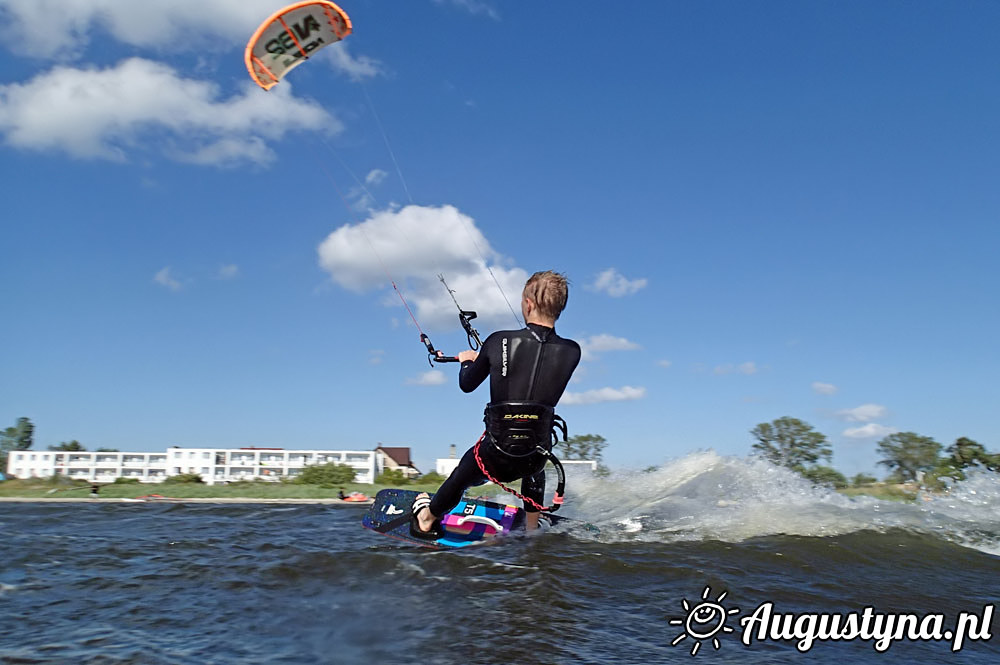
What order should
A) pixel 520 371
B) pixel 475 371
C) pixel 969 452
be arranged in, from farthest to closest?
pixel 969 452 < pixel 475 371 < pixel 520 371

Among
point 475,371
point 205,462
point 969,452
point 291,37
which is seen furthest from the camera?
point 205,462

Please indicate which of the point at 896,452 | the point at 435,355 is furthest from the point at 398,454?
the point at 435,355

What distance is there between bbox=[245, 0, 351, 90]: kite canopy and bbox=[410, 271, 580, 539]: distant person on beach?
6147 millimetres

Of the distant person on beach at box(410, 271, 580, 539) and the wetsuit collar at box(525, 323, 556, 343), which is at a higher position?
the wetsuit collar at box(525, 323, 556, 343)

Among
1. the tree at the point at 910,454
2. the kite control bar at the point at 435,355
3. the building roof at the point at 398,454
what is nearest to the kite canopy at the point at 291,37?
the kite control bar at the point at 435,355

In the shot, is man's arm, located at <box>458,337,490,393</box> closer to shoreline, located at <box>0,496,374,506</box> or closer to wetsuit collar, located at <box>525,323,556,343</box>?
wetsuit collar, located at <box>525,323,556,343</box>

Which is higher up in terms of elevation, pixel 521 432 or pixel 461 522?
pixel 521 432

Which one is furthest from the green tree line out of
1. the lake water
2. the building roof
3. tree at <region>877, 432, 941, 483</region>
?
the building roof

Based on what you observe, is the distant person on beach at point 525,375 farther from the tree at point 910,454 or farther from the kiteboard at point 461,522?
the tree at point 910,454

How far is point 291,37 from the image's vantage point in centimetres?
927

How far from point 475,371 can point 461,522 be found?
2601mm

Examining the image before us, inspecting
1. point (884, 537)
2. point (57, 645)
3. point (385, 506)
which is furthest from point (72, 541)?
point (884, 537)

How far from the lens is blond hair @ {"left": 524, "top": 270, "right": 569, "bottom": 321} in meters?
5.41

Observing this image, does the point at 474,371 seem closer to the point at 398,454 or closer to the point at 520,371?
the point at 520,371
